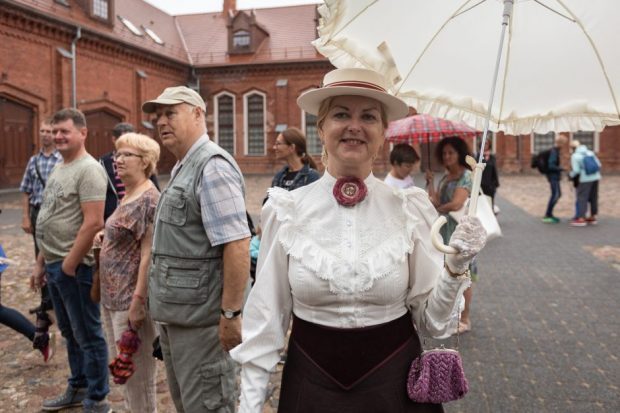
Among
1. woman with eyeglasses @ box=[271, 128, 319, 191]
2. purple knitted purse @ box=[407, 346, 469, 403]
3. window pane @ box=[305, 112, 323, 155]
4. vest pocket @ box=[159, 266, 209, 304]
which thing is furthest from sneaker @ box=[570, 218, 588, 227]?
window pane @ box=[305, 112, 323, 155]

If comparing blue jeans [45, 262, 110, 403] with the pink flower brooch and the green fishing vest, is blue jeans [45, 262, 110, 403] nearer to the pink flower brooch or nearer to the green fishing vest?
the green fishing vest

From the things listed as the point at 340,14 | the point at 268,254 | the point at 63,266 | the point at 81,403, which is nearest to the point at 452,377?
the point at 268,254

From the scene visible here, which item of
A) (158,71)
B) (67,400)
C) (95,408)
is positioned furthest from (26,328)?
(158,71)

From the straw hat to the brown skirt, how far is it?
2.78ft

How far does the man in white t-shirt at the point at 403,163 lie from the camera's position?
6.09 metres

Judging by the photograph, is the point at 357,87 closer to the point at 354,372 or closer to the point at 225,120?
the point at 354,372

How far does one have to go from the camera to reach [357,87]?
6.67 ft

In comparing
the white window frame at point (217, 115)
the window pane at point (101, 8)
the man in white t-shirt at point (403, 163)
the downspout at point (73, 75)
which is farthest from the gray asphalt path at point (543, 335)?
the white window frame at point (217, 115)

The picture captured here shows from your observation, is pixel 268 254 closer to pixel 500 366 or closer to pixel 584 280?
pixel 500 366

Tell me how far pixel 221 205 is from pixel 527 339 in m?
3.89

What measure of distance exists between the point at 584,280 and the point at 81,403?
21.8 ft

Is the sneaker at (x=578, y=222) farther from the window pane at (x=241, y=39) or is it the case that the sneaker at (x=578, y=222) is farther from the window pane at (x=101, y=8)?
the window pane at (x=241, y=39)

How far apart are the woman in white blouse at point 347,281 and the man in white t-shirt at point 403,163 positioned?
12.9 ft

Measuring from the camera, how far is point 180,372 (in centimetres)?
283
